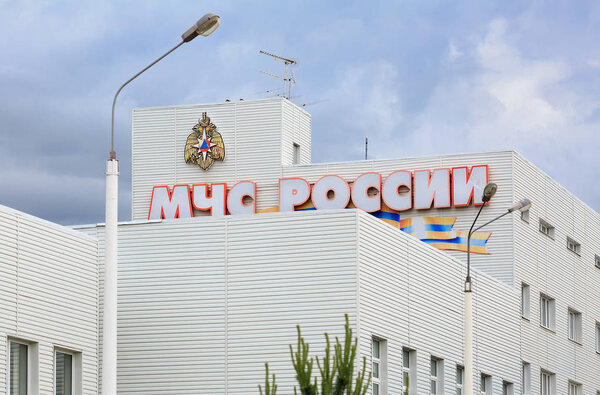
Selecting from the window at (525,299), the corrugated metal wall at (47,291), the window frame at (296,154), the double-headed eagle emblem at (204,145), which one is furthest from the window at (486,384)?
the corrugated metal wall at (47,291)

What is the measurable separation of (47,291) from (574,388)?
96.1ft

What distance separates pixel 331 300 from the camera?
→ 110ft

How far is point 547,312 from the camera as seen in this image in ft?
170

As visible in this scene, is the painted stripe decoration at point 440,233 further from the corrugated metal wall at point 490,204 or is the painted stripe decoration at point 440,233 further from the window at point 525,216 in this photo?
the window at point 525,216

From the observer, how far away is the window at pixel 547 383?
1983 inches

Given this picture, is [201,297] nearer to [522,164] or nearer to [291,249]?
[291,249]

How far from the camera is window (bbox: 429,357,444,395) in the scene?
3909 cm

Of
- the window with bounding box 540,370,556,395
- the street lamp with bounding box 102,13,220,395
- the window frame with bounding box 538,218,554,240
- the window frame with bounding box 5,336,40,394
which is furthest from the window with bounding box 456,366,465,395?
the street lamp with bounding box 102,13,220,395

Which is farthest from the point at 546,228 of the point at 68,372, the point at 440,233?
the point at 68,372

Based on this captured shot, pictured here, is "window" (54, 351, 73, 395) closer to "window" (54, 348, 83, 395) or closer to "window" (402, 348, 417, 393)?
"window" (54, 348, 83, 395)

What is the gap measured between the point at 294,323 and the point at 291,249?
1969 millimetres

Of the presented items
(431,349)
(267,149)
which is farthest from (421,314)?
(267,149)

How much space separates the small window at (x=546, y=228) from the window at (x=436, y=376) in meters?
13.4

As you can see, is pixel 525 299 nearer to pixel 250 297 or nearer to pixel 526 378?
pixel 526 378
